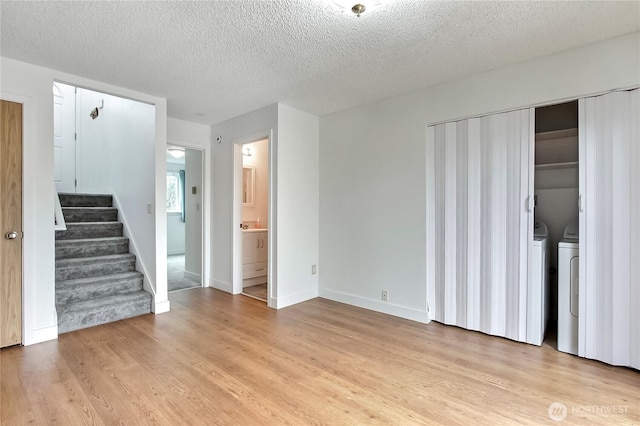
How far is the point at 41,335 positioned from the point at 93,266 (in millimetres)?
1102

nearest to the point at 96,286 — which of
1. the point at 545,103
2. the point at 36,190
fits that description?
the point at 36,190

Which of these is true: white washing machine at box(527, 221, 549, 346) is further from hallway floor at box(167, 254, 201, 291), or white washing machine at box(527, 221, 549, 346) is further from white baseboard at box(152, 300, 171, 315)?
hallway floor at box(167, 254, 201, 291)

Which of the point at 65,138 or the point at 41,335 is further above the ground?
the point at 65,138

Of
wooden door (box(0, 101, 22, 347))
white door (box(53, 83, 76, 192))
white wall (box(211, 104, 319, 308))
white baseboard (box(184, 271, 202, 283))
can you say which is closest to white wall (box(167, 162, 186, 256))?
white door (box(53, 83, 76, 192))

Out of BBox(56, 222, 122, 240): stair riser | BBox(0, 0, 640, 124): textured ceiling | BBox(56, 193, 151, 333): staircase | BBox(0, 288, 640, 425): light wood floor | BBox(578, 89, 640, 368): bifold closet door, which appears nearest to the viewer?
BBox(0, 288, 640, 425): light wood floor

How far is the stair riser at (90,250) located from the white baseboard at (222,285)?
4.22 ft

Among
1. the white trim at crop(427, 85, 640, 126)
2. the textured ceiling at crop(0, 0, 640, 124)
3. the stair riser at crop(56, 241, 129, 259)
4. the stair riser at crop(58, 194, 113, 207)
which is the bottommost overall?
the stair riser at crop(56, 241, 129, 259)

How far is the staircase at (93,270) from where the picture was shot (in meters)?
3.28

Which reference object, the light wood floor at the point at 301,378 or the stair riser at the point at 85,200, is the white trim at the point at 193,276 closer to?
the stair riser at the point at 85,200

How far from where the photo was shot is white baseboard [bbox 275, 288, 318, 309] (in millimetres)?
3879

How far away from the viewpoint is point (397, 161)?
3.59m

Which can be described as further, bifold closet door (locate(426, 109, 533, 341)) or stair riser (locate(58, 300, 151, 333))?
stair riser (locate(58, 300, 151, 333))

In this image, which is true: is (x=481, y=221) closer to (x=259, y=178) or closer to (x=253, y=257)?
(x=253, y=257)

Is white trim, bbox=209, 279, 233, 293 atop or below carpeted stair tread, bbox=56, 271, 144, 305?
below
